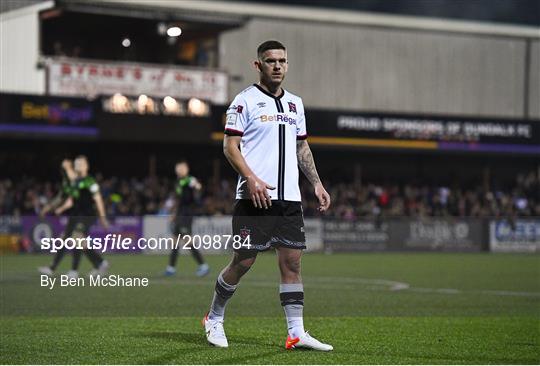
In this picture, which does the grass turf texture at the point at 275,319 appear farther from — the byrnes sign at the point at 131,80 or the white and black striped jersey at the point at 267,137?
the byrnes sign at the point at 131,80

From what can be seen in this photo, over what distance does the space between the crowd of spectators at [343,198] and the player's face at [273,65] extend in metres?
25.4

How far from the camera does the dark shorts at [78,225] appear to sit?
20422 millimetres

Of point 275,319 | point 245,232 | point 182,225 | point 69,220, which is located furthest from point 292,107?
point 182,225

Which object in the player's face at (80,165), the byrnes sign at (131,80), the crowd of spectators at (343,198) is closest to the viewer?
the player's face at (80,165)

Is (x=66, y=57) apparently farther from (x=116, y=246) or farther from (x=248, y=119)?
(x=248, y=119)

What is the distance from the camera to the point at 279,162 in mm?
9438

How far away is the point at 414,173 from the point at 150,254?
17.5m

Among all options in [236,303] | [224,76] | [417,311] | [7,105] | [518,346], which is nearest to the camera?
[518,346]

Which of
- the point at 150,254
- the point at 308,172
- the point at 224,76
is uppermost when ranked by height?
the point at 224,76

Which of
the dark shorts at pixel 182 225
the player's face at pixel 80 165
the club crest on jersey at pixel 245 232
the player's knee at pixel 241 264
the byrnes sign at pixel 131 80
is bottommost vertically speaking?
the dark shorts at pixel 182 225

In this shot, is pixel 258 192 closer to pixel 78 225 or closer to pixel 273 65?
pixel 273 65

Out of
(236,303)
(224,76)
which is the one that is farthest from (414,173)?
(236,303)

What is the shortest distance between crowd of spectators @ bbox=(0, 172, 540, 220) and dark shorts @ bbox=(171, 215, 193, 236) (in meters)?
11.9

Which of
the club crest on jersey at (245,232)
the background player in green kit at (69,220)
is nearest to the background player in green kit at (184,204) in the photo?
the background player in green kit at (69,220)
